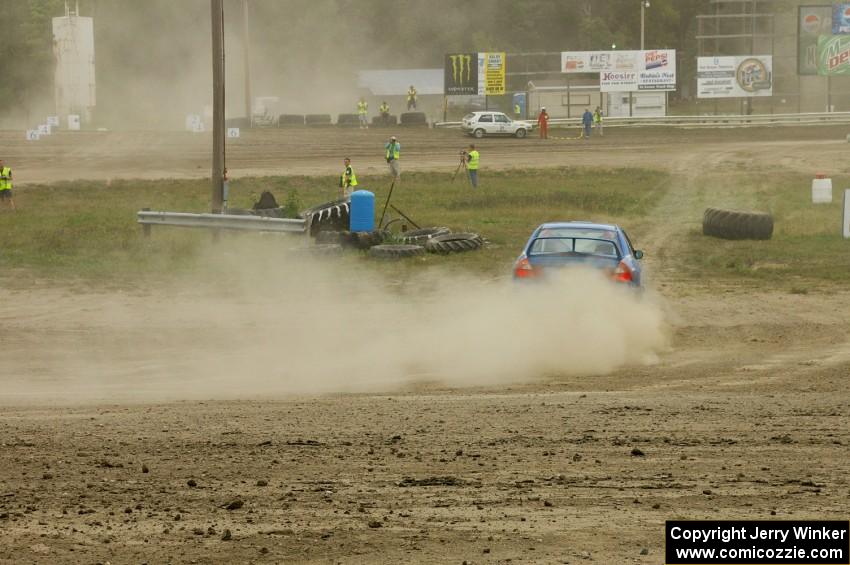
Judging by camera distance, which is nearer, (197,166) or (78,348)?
(78,348)

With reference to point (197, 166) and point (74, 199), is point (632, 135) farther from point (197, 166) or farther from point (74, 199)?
point (74, 199)

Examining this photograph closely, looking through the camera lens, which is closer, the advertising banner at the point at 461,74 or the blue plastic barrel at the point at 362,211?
the blue plastic barrel at the point at 362,211

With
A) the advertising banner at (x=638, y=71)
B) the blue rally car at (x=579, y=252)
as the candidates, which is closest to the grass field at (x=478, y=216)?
the blue rally car at (x=579, y=252)

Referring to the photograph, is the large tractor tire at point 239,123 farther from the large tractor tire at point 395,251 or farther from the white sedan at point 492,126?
the large tractor tire at point 395,251

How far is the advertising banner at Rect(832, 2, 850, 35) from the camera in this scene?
Answer: 223ft

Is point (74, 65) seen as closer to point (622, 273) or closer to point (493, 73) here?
point (493, 73)

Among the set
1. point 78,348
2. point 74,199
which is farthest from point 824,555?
point 74,199

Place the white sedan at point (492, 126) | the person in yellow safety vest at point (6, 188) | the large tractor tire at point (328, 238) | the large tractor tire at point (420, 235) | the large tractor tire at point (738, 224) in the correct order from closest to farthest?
the large tractor tire at point (328, 238) < the large tractor tire at point (420, 235) < the large tractor tire at point (738, 224) < the person in yellow safety vest at point (6, 188) < the white sedan at point (492, 126)

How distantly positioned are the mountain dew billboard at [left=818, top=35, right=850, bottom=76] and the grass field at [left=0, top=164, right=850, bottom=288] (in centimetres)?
3157

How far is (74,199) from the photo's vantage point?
33219mm

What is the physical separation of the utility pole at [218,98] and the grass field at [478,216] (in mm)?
1255

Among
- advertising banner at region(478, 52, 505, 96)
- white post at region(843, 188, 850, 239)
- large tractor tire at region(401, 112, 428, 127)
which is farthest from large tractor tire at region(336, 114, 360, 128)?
white post at region(843, 188, 850, 239)

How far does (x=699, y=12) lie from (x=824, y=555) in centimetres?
10588

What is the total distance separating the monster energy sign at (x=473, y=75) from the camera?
69.8 metres
